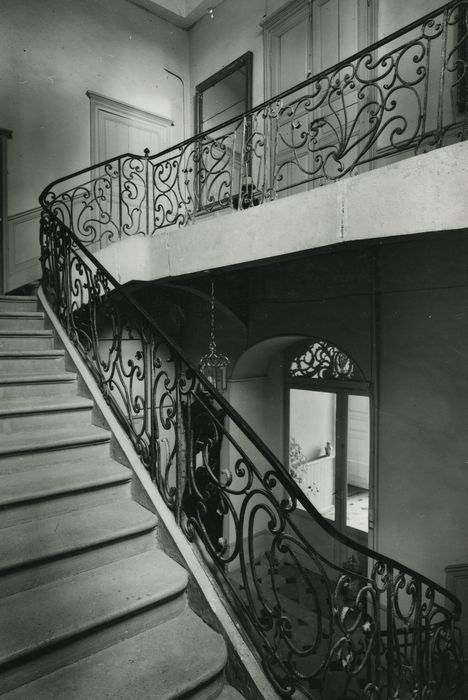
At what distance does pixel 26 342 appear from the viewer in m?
4.00

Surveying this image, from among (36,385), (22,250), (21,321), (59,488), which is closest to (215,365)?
(21,321)

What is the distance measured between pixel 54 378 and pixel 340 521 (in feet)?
Answer: 15.9

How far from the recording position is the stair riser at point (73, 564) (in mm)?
2145

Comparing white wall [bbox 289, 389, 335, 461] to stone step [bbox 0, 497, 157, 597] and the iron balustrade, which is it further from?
stone step [bbox 0, 497, 157, 597]

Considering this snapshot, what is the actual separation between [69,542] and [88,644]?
19.3 inches

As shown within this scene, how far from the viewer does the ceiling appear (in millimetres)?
7887

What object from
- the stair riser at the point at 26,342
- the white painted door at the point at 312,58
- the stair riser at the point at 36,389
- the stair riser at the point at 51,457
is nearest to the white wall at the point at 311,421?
the white painted door at the point at 312,58

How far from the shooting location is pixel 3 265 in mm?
6742

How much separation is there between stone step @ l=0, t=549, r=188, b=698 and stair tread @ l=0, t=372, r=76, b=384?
1594 mm

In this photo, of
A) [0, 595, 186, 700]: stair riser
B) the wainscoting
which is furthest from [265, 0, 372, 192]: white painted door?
[0, 595, 186, 700]: stair riser

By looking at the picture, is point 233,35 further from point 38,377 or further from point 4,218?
point 38,377

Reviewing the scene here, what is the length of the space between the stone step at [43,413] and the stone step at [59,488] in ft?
1.37

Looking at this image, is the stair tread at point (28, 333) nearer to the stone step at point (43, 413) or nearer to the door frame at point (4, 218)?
the stone step at point (43, 413)

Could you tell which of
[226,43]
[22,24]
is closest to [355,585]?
[226,43]
